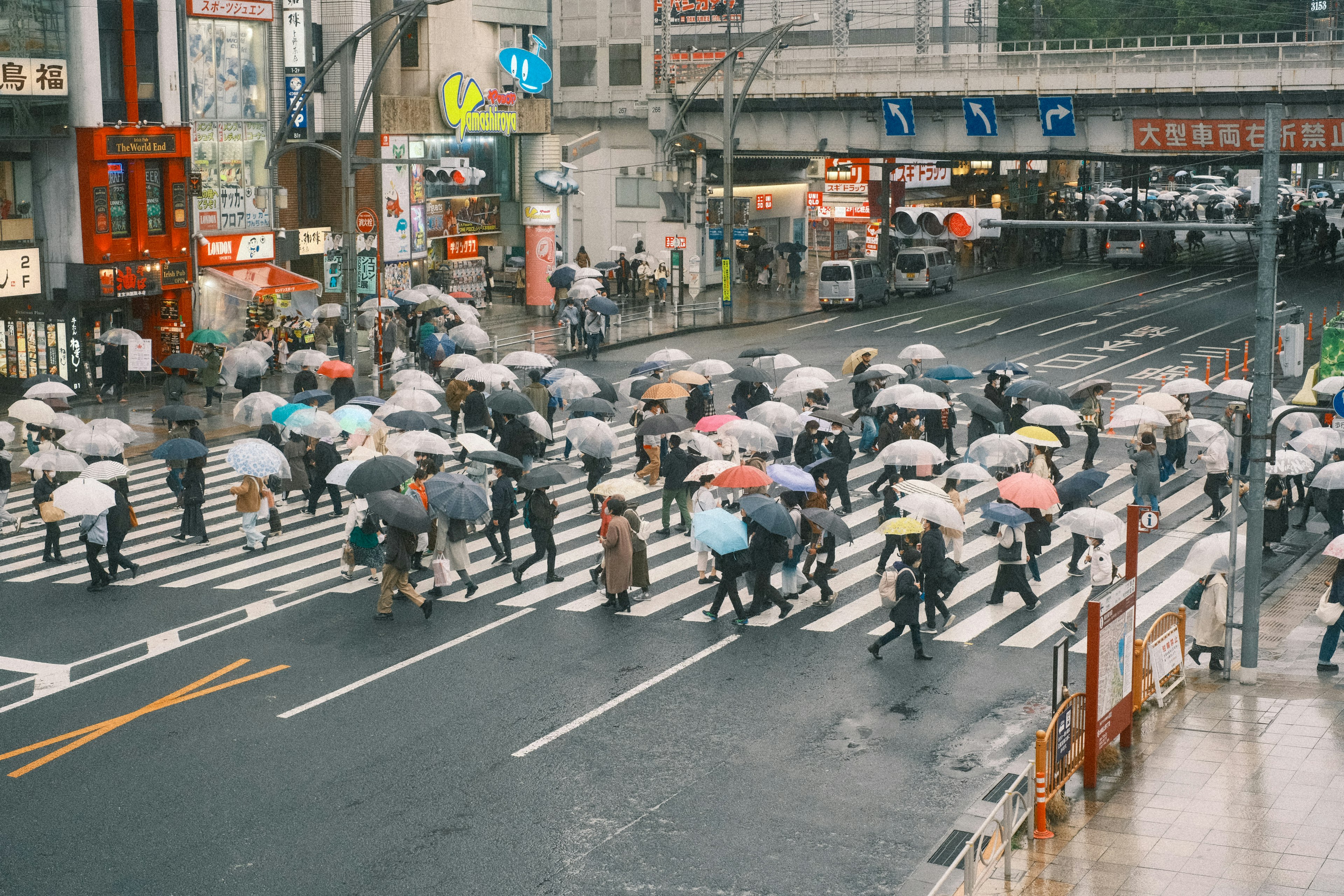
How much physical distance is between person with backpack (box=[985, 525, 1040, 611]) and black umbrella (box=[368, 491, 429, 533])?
712 cm

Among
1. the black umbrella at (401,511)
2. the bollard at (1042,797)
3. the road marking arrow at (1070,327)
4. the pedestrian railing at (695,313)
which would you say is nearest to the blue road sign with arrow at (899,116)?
the pedestrian railing at (695,313)

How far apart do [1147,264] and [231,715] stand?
59641 mm

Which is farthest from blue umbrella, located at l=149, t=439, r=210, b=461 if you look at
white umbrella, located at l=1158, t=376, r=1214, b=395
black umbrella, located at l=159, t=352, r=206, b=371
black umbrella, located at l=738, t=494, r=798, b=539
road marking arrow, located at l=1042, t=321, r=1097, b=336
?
road marking arrow, located at l=1042, t=321, r=1097, b=336

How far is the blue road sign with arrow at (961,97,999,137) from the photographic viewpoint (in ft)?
165

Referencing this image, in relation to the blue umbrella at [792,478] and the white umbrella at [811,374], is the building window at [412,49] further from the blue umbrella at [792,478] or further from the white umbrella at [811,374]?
the blue umbrella at [792,478]

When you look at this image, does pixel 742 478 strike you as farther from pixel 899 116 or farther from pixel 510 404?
pixel 899 116

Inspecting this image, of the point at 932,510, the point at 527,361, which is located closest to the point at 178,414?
the point at 527,361

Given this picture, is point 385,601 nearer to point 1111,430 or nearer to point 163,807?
point 163,807

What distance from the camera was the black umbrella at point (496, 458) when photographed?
73.5 feet

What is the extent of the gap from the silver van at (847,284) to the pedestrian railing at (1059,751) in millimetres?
40724

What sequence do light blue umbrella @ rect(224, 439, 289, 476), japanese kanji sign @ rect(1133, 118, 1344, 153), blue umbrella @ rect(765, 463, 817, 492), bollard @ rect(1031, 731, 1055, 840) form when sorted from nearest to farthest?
bollard @ rect(1031, 731, 1055, 840), blue umbrella @ rect(765, 463, 817, 492), light blue umbrella @ rect(224, 439, 289, 476), japanese kanji sign @ rect(1133, 118, 1344, 153)

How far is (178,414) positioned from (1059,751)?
15.9 m

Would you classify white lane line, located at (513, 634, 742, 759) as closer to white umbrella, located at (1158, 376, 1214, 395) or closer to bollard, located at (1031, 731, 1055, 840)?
bollard, located at (1031, 731, 1055, 840)

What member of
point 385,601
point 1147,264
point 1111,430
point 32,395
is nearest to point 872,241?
point 1147,264
